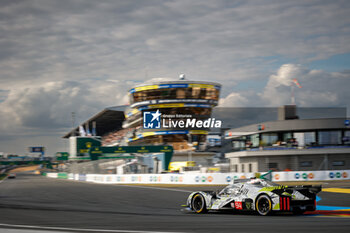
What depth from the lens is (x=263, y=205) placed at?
41.7 feet

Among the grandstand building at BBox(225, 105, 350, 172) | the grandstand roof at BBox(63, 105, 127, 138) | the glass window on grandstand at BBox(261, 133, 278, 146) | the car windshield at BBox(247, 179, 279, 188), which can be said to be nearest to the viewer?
the car windshield at BBox(247, 179, 279, 188)

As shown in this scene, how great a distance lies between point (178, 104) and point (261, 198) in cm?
6568

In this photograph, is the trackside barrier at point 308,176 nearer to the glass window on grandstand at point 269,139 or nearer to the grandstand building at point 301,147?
the grandstand building at point 301,147

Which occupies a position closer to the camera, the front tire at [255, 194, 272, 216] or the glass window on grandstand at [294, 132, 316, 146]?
the front tire at [255, 194, 272, 216]

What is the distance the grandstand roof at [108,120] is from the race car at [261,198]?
112 metres

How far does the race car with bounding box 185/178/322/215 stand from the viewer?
12336 millimetres

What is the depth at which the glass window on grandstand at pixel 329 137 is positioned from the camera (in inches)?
1932

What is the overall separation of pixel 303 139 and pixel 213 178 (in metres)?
16.9

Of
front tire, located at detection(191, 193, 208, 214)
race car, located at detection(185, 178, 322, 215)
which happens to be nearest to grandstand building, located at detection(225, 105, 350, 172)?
front tire, located at detection(191, 193, 208, 214)

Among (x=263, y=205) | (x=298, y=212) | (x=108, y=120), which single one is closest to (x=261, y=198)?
(x=263, y=205)

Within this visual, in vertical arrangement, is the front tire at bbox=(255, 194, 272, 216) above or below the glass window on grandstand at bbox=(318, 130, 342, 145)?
below

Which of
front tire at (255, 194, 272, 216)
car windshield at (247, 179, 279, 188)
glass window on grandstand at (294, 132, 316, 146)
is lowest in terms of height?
front tire at (255, 194, 272, 216)

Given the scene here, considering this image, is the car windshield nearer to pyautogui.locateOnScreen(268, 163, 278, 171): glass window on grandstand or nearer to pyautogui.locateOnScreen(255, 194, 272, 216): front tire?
pyautogui.locateOnScreen(255, 194, 272, 216): front tire

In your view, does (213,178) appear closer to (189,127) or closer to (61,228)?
(61,228)
